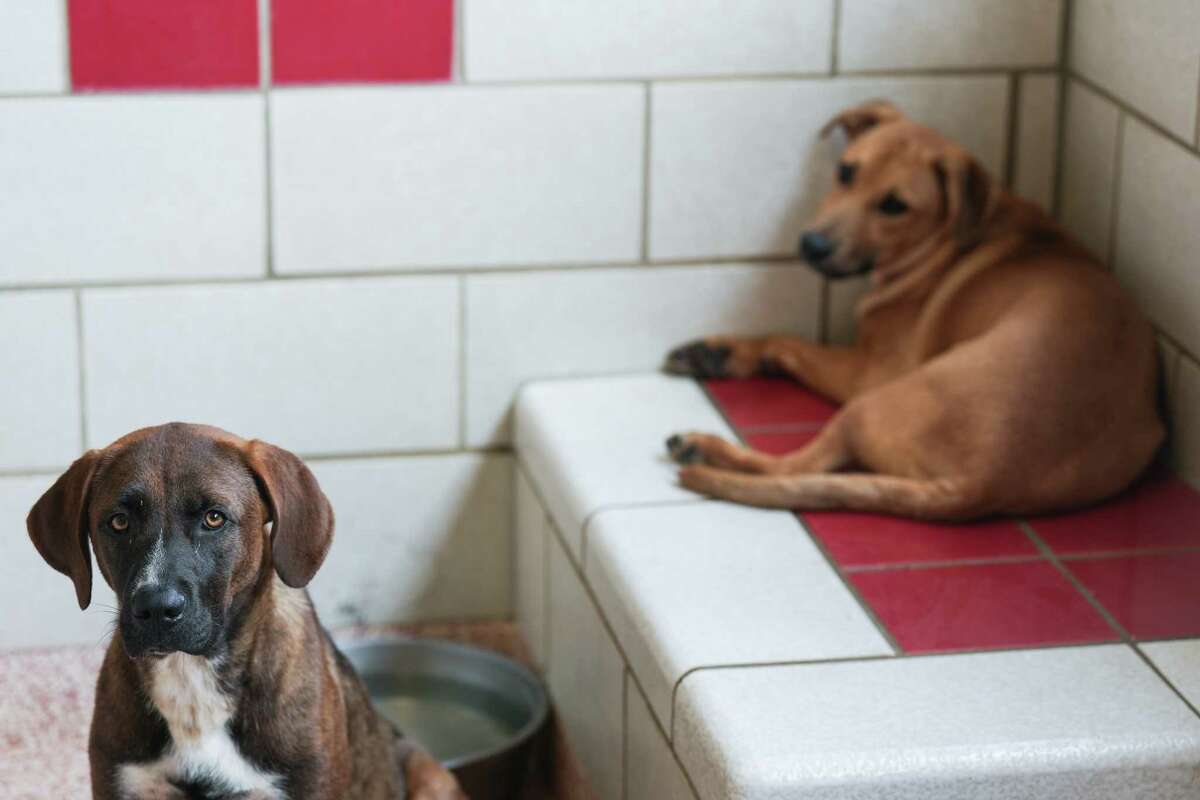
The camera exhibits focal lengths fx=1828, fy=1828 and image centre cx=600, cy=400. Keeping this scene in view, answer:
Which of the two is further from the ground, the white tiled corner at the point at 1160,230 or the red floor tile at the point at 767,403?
the white tiled corner at the point at 1160,230

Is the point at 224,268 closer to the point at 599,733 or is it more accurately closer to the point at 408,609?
the point at 408,609

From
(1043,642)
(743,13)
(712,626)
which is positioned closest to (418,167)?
(743,13)

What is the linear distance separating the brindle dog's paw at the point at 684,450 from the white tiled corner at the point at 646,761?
424mm

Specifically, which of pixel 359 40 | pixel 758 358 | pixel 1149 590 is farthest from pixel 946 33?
pixel 1149 590

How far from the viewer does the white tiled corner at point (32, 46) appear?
2678 mm

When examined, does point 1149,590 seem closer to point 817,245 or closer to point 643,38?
point 817,245

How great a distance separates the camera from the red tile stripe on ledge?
7.34ft

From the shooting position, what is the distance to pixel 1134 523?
2.54m

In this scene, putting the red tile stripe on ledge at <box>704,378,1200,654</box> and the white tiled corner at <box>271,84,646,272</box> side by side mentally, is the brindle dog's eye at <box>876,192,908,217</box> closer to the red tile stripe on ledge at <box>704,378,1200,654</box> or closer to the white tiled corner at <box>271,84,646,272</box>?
the white tiled corner at <box>271,84,646,272</box>

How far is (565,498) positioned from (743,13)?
826 mm

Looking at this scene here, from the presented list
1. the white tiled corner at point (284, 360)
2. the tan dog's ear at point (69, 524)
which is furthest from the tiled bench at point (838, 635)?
the tan dog's ear at point (69, 524)

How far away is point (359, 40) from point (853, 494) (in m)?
1.02

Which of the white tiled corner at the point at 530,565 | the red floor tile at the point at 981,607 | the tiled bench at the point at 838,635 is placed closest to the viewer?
the tiled bench at the point at 838,635

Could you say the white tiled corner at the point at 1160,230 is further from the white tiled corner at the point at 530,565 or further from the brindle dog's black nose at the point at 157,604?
the brindle dog's black nose at the point at 157,604
